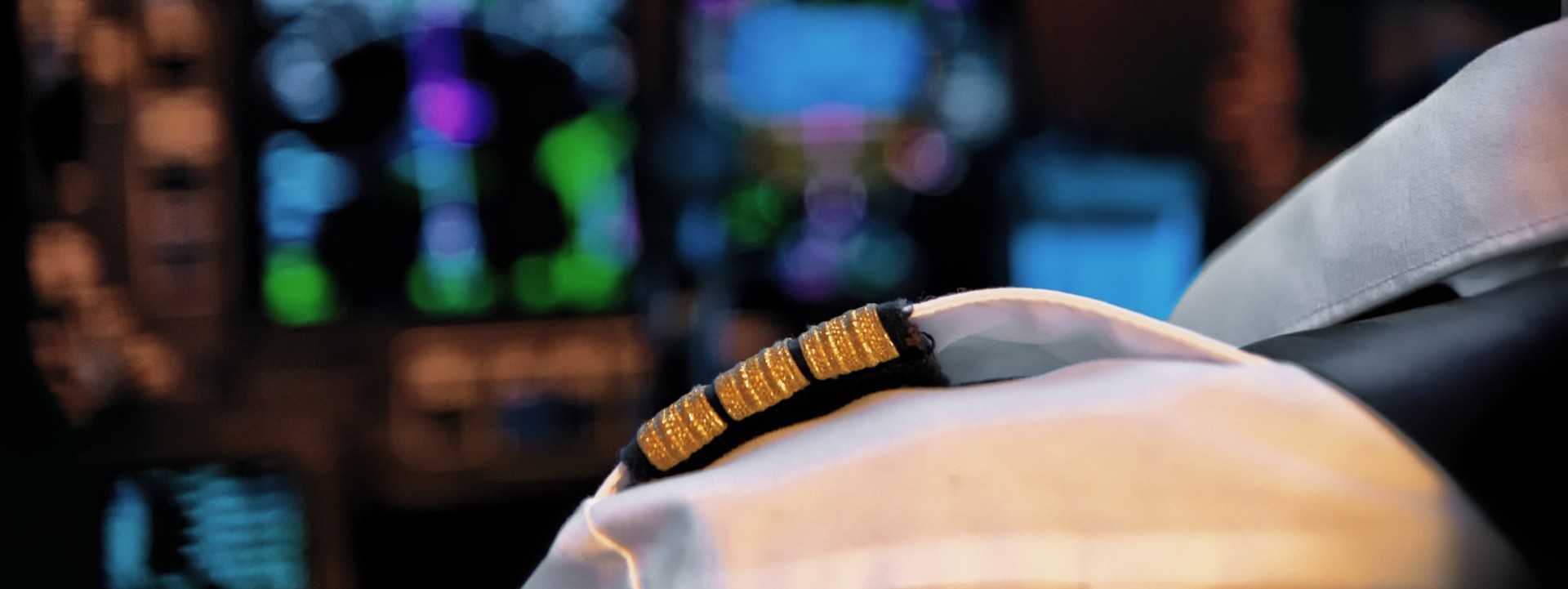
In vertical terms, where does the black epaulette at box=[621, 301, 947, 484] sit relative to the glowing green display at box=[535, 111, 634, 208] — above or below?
below

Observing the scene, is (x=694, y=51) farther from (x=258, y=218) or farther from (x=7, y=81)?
(x=7, y=81)

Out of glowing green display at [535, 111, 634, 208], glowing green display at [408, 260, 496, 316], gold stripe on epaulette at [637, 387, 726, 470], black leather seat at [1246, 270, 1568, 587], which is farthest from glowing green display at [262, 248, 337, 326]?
black leather seat at [1246, 270, 1568, 587]

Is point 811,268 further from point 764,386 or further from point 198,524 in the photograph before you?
point 764,386

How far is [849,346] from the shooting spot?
0.37 m

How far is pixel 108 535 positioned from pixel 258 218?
519mm

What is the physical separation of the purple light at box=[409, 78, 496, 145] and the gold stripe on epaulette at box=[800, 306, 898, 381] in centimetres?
153

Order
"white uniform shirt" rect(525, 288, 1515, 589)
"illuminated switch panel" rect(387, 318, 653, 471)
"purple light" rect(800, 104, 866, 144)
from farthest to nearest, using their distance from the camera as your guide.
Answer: "purple light" rect(800, 104, 866, 144) → "illuminated switch panel" rect(387, 318, 653, 471) → "white uniform shirt" rect(525, 288, 1515, 589)

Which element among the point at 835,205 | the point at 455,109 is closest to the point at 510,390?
the point at 455,109

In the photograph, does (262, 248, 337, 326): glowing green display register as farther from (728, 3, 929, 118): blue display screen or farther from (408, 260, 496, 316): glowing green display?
(728, 3, 929, 118): blue display screen

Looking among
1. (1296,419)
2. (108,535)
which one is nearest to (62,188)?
(108,535)

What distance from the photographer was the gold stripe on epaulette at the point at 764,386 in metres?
0.38

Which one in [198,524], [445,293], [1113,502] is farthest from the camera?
[445,293]

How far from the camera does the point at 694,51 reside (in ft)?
6.00

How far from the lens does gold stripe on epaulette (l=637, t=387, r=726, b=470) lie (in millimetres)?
380
